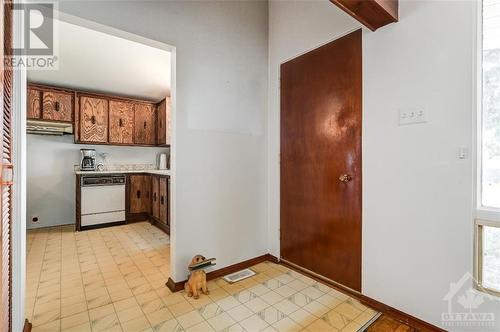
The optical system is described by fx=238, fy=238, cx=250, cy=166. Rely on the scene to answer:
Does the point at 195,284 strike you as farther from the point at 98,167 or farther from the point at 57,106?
the point at 57,106

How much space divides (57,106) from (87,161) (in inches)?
37.4

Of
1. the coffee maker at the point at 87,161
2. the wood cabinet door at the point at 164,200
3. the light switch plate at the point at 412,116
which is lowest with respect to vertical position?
the wood cabinet door at the point at 164,200

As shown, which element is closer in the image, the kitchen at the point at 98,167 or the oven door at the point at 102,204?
Result: the kitchen at the point at 98,167

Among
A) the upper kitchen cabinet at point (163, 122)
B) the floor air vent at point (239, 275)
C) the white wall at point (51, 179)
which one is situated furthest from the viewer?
the upper kitchen cabinet at point (163, 122)

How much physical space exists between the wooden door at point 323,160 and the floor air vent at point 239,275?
1.36 feet

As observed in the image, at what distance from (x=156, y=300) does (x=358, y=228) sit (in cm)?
165

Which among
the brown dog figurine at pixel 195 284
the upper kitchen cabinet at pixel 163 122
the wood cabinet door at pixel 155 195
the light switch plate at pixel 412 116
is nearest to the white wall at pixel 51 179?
the upper kitchen cabinet at pixel 163 122

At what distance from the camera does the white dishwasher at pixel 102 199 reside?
3660 mm

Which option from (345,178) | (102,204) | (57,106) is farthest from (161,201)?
(345,178)

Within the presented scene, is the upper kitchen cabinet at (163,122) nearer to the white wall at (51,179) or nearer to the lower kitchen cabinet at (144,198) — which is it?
the lower kitchen cabinet at (144,198)

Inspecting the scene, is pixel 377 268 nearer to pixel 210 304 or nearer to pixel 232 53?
pixel 210 304

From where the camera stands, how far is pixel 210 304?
1.78 m

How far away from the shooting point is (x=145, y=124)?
14.9 feet

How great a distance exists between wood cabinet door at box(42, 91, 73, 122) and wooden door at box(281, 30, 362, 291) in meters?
3.48
